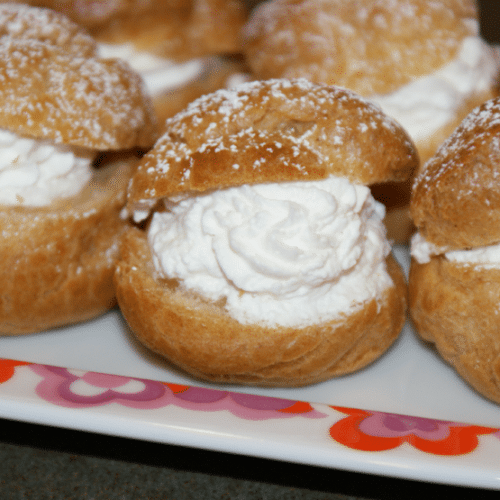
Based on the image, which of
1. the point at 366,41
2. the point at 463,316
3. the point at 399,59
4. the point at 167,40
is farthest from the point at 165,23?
the point at 463,316

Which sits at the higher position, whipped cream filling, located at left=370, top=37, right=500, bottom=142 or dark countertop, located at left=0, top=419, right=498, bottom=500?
whipped cream filling, located at left=370, top=37, right=500, bottom=142

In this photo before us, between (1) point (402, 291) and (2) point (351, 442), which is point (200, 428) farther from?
(1) point (402, 291)

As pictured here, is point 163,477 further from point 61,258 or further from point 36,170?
point 36,170

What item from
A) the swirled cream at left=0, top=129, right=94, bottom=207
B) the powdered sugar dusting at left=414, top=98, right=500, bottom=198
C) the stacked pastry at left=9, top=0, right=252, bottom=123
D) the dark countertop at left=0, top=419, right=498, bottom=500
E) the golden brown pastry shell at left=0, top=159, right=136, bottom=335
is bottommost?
the dark countertop at left=0, top=419, right=498, bottom=500

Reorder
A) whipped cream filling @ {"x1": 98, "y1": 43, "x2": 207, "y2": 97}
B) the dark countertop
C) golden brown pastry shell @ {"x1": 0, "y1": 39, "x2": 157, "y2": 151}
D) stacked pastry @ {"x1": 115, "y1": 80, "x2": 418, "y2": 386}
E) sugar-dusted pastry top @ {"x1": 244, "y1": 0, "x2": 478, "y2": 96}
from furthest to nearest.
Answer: whipped cream filling @ {"x1": 98, "y1": 43, "x2": 207, "y2": 97}, sugar-dusted pastry top @ {"x1": 244, "y1": 0, "x2": 478, "y2": 96}, golden brown pastry shell @ {"x1": 0, "y1": 39, "x2": 157, "y2": 151}, stacked pastry @ {"x1": 115, "y1": 80, "x2": 418, "y2": 386}, the dark countertop

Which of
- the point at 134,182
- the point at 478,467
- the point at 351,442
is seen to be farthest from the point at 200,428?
the point at 134,182

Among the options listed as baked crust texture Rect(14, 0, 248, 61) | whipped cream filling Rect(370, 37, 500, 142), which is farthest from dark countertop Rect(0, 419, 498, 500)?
baked crust texture Rect(14, 0, 248, 61)

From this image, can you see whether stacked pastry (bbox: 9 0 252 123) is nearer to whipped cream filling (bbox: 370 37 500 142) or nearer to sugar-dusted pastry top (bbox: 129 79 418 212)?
whipped cream filling (bbox: 370 37 500 142)
